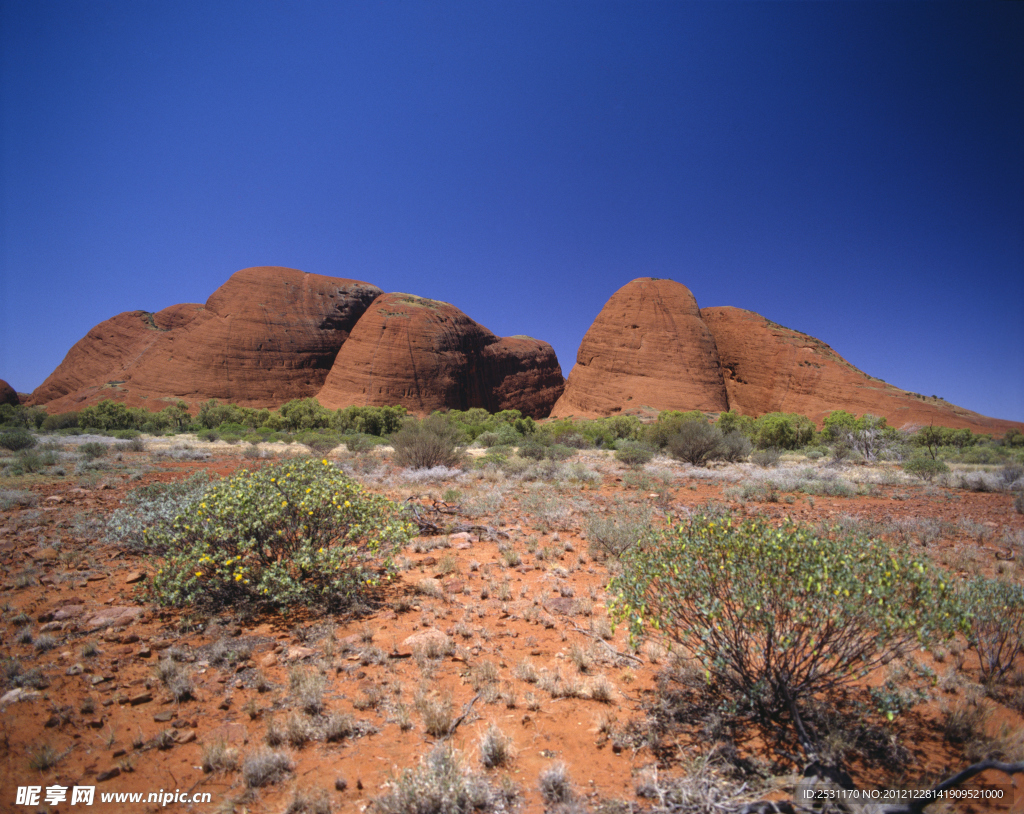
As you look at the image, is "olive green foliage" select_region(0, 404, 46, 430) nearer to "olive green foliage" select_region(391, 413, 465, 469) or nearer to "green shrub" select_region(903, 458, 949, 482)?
"olive green foliage" select_region(391, 413, 465, 469)

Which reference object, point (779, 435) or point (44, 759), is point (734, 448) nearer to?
point (779, 435)

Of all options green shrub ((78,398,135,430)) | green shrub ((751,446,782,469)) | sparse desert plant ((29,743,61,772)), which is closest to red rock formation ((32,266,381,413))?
green shrub ((78,398,135,430))

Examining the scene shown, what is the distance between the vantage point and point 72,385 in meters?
51.2

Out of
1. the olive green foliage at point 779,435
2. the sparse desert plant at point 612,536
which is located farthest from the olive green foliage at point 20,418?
the olive green foliage at point 779,435

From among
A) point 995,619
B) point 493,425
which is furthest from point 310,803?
point 493,425

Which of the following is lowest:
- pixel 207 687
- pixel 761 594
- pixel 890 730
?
pixel 207 687

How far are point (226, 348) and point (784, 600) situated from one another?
186ft

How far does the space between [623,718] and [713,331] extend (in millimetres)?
53383

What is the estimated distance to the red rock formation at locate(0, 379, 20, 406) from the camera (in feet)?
167

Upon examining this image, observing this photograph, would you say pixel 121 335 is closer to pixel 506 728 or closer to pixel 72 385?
pixel 72 385

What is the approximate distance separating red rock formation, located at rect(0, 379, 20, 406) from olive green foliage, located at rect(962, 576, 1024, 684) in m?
77.4

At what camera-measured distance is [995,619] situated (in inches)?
116

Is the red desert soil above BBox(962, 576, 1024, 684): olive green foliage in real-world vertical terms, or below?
below

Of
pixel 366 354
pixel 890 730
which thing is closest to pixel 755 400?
pixel 366 354
